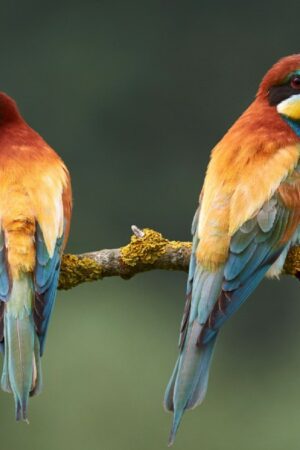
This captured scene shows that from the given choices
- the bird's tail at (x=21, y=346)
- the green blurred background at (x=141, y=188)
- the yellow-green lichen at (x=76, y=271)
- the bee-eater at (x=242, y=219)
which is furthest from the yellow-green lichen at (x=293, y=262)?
the green blurred background at (x=141, y=188)

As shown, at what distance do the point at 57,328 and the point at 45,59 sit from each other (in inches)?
213

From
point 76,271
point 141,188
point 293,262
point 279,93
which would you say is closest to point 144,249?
point 76,271

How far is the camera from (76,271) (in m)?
3.84

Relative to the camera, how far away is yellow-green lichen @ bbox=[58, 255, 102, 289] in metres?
3.79

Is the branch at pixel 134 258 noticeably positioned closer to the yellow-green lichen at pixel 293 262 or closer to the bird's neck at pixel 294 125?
the yellow-green lichen at pixel 293 262

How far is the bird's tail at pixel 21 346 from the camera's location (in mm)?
3590

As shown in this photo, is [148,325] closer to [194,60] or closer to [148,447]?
[148,447]

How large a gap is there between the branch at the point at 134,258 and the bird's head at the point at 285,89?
40cm

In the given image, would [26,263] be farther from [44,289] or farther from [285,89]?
[285,89]

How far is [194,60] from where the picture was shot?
628 inches

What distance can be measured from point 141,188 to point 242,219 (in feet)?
31.6

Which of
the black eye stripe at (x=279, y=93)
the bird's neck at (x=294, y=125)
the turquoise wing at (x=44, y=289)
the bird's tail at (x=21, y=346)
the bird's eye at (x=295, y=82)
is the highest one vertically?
the bird's eye at (x=295, y=82)

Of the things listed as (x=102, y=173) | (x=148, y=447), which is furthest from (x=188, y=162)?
(x=148, y=447)

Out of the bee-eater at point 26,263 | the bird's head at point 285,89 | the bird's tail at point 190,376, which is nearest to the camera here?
the bird's tail at point 190,376
